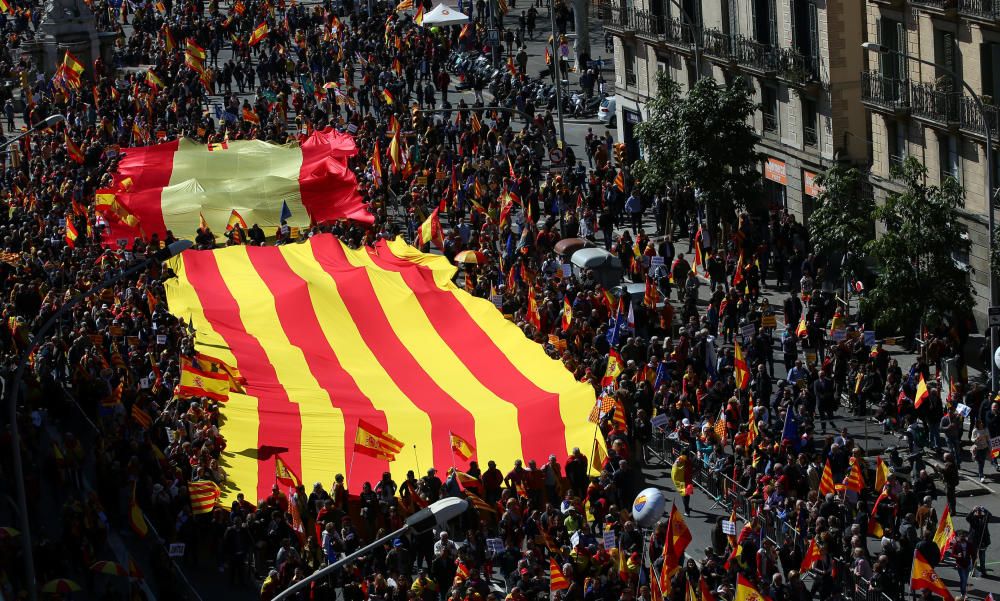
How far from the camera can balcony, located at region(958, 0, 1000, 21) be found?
43594 millimetres

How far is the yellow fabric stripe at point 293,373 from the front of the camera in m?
38.6

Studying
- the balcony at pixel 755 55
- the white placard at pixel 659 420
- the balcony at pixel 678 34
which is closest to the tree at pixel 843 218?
the white placard at pixel 659 420

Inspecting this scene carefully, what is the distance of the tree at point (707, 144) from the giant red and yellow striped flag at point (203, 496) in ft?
65.0

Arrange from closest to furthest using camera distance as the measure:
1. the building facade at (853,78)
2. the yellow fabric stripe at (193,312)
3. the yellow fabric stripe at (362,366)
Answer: the yellow fabric stripe at (362,366), the yellow fabric stripe at (193,312), the building facade at (853,78)

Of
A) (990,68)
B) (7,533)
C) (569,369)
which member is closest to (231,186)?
(569,369)

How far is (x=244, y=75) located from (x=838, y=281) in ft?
116

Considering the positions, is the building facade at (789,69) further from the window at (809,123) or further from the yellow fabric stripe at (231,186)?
the yellow fabric stripe at (231,186)

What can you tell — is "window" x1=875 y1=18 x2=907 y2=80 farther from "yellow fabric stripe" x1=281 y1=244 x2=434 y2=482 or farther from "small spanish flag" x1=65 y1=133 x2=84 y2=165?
"small spanish flag" x1=65 y1=133 x2=84 y2=165

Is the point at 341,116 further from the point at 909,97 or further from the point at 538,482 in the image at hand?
the point at 538,482

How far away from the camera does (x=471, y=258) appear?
4938cm

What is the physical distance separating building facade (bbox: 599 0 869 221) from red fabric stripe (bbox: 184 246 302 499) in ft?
45.6

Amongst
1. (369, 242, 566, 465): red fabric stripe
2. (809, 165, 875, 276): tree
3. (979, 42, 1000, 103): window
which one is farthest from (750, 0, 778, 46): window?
(369, 242, 566, 465): red fabric stripe

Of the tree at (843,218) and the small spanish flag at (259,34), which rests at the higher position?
the small spanish flag at (259,34)

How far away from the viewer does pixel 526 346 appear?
4341 centimetres
